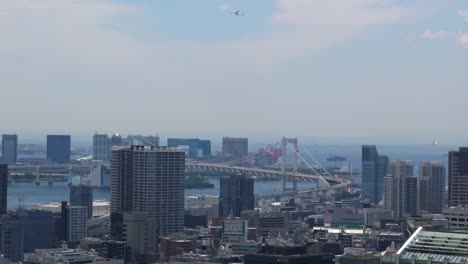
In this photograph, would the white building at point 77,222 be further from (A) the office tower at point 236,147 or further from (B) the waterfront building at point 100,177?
(A) the office tower at point 236,147

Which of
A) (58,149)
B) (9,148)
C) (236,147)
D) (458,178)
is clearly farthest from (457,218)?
(58,149)

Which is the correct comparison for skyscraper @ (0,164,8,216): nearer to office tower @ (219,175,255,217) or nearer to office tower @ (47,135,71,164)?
office tower @ (219,175,255,217)

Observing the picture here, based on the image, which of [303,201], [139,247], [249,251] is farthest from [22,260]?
[303,201]

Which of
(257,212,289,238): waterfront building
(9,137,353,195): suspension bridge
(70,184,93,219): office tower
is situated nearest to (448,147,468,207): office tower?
(257,212,289,238): waterfront building

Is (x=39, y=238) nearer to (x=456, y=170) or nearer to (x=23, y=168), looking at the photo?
(x=456, y=170)

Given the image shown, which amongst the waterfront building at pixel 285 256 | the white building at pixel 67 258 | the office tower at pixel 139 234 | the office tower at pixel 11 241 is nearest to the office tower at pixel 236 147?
the office tower at pixel 139 234

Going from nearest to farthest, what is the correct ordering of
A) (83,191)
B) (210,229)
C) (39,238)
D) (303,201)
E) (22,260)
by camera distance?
(22,260) → (39,238) → (210,229) → (83,191) → (303,201)

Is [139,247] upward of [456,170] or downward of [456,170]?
downward
